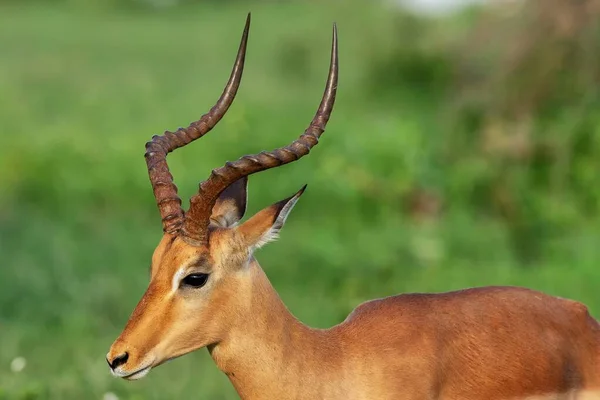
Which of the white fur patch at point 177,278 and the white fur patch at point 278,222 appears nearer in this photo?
the white fur patch at point 177,278

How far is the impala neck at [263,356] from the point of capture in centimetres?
445

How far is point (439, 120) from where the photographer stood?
14336 millimetres

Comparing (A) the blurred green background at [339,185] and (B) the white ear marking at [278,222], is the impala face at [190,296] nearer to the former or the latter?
(B) the white ear marking at [278,222]

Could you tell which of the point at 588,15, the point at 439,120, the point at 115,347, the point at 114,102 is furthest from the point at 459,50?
the point at 115,347

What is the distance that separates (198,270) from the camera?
14.2 ft

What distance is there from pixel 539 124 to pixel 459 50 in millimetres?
1339

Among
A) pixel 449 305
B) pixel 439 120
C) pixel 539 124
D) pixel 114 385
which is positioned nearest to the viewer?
pixel 449 305

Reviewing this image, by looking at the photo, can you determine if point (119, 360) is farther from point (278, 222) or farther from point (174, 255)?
point (278, 222)

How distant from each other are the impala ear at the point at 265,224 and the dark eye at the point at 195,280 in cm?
23

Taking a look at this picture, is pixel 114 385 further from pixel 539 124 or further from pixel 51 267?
pixel 539 124

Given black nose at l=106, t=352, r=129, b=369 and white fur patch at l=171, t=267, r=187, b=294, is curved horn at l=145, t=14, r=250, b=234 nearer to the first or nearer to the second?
white fur patch at l=171, t=267, r=187, b=294

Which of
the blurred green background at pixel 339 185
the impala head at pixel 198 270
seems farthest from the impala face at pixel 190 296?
the blurred green background at pixel 339 185

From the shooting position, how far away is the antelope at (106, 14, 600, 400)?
4328 mm

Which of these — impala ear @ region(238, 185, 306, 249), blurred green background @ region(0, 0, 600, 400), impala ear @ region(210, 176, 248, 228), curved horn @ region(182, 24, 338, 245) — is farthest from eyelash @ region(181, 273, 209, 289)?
blurred green background @ region(0, 0, 600, 400)
